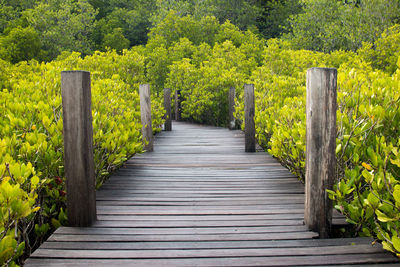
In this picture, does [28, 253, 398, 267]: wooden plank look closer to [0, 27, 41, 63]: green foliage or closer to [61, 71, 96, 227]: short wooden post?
[61, 71, 96, 227]: short wooden post

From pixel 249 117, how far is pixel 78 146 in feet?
14.5

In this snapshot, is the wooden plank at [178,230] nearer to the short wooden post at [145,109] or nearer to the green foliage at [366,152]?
the green foliage at [366,152]

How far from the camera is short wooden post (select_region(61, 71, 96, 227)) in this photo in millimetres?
3029

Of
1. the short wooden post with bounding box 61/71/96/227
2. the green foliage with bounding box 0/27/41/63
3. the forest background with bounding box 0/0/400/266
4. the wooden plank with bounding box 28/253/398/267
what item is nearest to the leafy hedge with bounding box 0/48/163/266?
the forest background with bounding box 0/0/400/266

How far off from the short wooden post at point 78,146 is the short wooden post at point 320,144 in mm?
1881

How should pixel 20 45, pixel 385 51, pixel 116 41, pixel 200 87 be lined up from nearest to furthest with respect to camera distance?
pixel 200 87 < pixel 385 51 < pixel 20 45 < pixel 116 41

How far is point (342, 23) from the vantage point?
75.9 ft

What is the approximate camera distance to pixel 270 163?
5.92m

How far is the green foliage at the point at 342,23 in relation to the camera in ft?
65.7

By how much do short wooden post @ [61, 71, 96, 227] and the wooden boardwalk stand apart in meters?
0.19

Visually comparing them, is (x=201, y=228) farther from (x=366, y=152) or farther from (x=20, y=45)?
(x=20, y=45)

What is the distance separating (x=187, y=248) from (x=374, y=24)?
2132 centimetres

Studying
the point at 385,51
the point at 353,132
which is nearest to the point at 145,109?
the point at 353,132

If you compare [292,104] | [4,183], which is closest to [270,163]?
[292,104]
